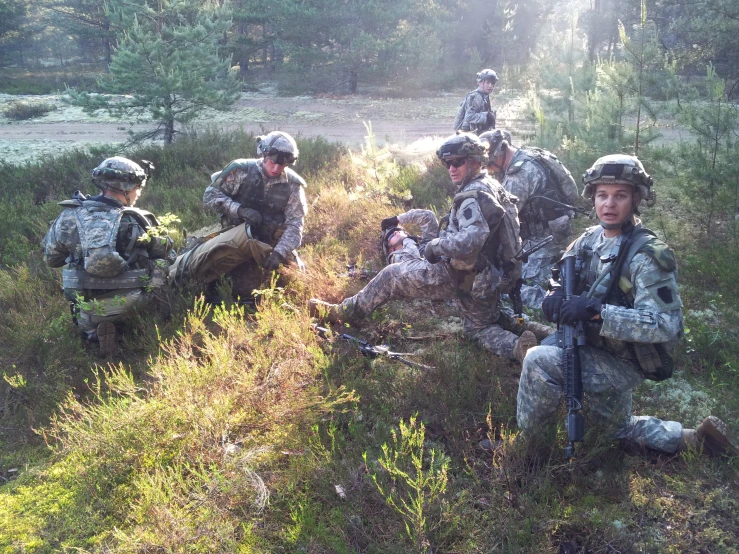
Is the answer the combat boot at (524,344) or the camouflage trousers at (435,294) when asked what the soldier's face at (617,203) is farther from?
the camouflage trousers at (435,294)

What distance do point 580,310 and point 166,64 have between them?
1161 cm

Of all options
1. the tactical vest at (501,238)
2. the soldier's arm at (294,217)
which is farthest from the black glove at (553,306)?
the soldier's arm at (294,217)

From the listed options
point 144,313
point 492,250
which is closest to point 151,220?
point 144,313

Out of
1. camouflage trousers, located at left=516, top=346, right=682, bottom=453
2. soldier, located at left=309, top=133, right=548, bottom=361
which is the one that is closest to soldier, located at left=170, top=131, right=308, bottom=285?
soldier, located at left=309, top=133, right=548, bottom=361

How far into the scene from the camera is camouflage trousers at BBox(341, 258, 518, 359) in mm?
4770

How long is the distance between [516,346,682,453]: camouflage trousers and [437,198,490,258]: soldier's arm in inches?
49.2

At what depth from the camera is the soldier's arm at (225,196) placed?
19.3ft

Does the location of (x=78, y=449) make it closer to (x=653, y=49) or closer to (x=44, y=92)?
(x=653, y=49)

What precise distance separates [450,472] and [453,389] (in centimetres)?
73

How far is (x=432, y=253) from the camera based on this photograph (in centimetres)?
468

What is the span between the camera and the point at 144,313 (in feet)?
17.2

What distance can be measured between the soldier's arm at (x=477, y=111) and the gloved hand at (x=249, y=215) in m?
5.81

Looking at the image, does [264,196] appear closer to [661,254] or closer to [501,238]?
[501,238]

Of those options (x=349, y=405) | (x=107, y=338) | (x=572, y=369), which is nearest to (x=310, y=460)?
(x=349, y=405)
